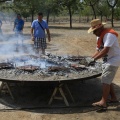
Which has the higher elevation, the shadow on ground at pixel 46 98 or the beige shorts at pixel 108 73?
the beige shorts at pixel 108 73

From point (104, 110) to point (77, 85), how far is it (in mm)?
2042

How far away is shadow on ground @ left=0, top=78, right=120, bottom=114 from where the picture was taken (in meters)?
5.75

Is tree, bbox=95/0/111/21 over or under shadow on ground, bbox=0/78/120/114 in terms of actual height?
over

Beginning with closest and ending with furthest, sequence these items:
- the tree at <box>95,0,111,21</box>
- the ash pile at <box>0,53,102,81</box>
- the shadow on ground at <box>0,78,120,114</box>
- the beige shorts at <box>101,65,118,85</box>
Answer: the beige shorts at <box>101,65,118,85</box>, the shadow on ground at <box>0,78,120,114</box>, the ash pile at <box>0,53,102,81</box>, the tree at <box>95,0,111,21</box>

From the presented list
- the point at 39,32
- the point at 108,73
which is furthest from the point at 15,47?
the point at 108,73

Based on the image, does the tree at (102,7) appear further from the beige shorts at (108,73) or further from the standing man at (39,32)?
the beige shorts at (108,73)

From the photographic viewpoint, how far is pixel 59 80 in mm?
5648

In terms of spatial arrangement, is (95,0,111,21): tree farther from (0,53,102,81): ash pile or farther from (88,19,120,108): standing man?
(88,19,120,108): standing man

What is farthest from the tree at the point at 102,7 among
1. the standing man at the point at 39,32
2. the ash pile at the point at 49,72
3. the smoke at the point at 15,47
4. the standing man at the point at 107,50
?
the standing man at the point at 107,50

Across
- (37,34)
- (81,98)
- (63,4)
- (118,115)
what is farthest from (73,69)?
(63,4)

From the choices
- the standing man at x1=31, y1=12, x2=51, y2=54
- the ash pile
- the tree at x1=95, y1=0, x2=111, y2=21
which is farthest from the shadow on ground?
the tree at x1=95, y1=0, x2=111, y2=21

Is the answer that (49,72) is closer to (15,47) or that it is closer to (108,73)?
(108,73)

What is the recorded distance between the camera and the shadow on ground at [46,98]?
575cm

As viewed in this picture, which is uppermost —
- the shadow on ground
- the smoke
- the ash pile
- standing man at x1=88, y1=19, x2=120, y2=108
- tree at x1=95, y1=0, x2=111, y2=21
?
tree at x1=95, y1=0, x2=111, y2=21
